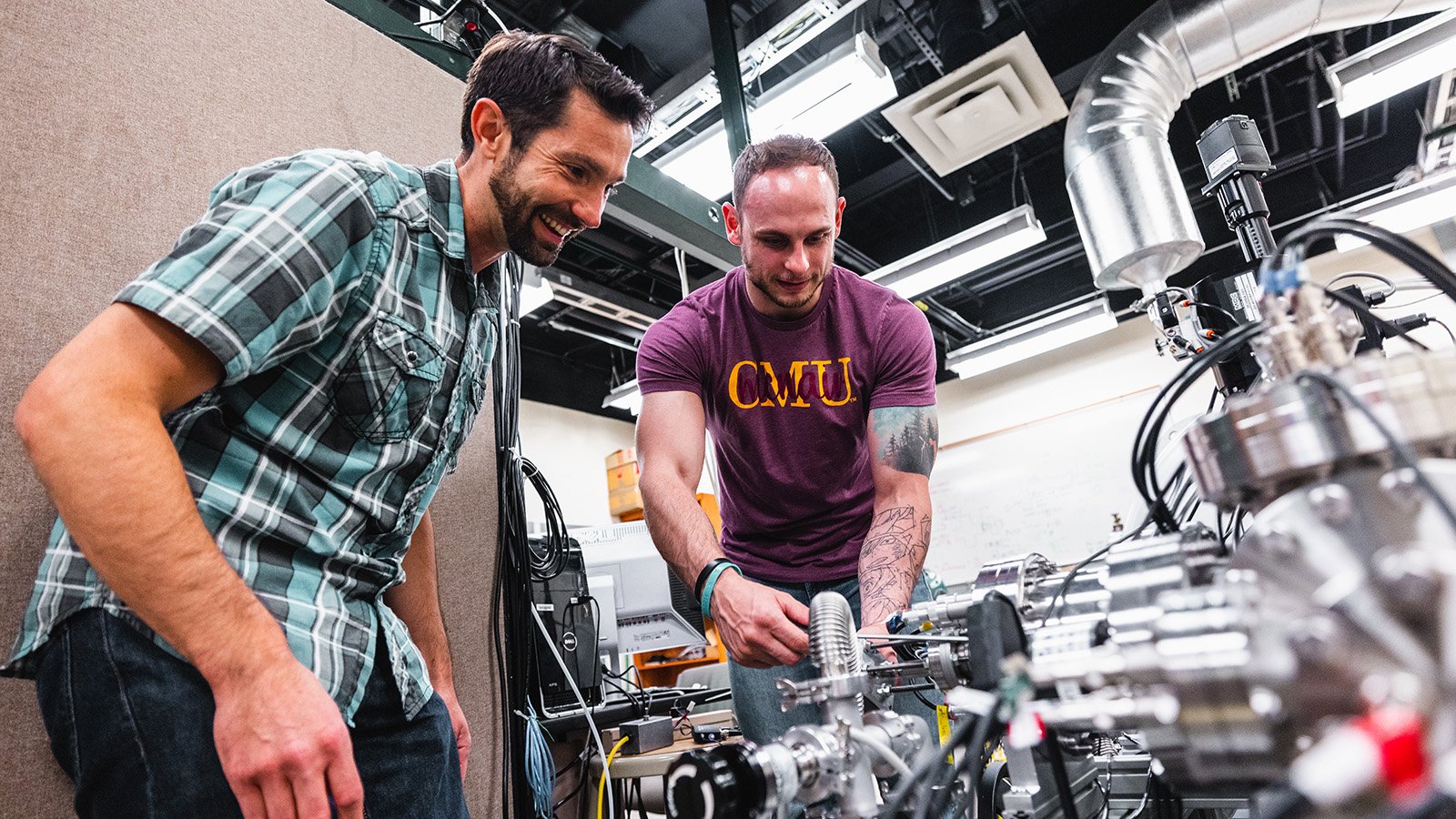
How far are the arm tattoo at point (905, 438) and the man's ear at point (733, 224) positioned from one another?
0.49m

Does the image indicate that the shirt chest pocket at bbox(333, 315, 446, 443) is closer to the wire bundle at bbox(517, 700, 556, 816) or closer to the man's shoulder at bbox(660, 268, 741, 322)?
the man's shoulder at bbox(660, 268, 741, 322)

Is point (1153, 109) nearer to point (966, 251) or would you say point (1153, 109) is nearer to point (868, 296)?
point (966, 251)

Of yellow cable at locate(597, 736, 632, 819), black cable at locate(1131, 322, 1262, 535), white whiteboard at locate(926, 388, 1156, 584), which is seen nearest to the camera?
black cable at locate(1131, 322, 1262, 535)

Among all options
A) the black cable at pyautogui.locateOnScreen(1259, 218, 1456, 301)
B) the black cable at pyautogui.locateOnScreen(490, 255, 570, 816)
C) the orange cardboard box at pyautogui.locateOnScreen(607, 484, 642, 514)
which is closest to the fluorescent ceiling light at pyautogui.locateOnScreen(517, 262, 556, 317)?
the black cable at pyautogui.locateOnScreen(490, 255, 570, 816)

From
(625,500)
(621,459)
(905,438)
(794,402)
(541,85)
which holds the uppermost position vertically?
(621,459)

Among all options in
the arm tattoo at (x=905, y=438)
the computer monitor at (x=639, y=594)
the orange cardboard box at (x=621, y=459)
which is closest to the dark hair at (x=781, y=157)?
the arm tattoo at (x=905, y=438)

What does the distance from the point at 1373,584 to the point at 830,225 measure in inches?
50.6

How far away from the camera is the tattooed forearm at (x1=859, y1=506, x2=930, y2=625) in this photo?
130 cm

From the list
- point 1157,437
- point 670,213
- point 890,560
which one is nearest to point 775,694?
point 890,560

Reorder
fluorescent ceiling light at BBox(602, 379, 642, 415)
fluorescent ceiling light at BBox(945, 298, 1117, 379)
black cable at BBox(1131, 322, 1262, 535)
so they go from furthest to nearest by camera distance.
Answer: fluorescent ceiling light at BBox(602, 379, 642, 415) < fluorescent ceiling light at BBox(945, 298, 1117, 379) < black cable at BBox(1131, 322, 1262, 535)

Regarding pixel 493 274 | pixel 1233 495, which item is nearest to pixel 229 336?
pixel 493 274

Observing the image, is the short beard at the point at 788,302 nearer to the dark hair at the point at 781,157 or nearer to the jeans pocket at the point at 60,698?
the dark hair at the point at 781,157

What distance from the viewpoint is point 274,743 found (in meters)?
0.71

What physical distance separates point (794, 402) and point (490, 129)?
0.73 metres
